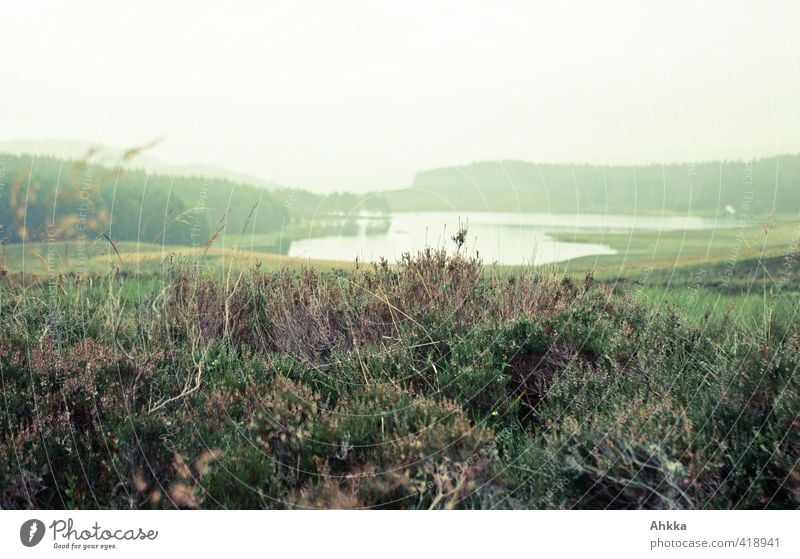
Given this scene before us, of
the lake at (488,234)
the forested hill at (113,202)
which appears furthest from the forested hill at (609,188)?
the forested hill at (113,202)

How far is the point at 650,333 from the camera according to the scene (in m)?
4.18

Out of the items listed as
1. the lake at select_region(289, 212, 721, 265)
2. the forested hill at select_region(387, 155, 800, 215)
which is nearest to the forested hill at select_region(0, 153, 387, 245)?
the lake at select_region(289, 212, 721, 265)

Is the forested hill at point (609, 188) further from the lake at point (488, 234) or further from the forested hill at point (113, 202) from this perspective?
the forested hill at point (113, 202)

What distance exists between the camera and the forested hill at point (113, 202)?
3955 millimetres

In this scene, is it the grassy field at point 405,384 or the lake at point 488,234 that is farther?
the lake at point 488,234

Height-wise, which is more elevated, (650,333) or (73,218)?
(73,218)

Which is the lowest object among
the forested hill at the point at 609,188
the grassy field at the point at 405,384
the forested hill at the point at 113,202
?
the grassy field at the point at 405,384

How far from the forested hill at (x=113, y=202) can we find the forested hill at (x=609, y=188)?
0.40 meters

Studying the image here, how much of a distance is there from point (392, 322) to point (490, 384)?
805mm

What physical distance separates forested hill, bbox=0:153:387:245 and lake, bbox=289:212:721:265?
0.21 meters

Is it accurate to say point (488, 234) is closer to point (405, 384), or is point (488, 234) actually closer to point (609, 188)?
point (609, 188)
